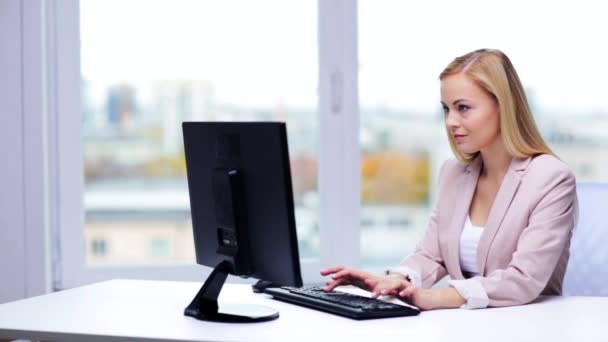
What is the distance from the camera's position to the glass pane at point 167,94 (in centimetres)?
382

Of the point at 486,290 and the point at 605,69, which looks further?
the point at 605,69

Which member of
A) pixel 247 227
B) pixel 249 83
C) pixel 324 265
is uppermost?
pixel 249 83

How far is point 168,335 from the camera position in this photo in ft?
6.36

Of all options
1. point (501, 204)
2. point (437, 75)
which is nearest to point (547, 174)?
point (501, 204)

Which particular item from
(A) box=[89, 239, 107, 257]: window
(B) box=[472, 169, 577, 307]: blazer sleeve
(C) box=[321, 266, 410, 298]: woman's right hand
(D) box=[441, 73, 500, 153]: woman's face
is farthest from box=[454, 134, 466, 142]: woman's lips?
(A) box=[89, 239, 107, 257]: window

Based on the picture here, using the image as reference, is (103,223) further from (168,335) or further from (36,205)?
(168,335)

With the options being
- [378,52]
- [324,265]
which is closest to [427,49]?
[378,52]

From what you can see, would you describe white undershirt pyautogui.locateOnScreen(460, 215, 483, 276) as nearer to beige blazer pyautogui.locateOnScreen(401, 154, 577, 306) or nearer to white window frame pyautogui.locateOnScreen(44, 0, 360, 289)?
beige blazer pyautogui.locateOnScreen(401, 154, 577, 306)

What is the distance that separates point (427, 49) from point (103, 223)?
1.54 metres

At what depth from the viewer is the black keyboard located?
81.5 inches

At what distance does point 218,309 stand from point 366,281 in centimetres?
42

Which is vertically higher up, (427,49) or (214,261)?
(427,49)

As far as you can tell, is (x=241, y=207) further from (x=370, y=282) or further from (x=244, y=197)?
(x=370, y=282)

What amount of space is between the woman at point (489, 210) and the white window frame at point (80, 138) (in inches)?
40.5
